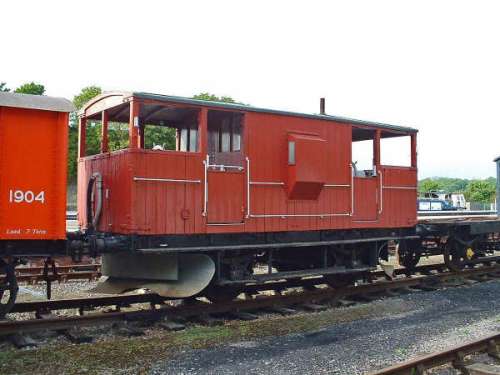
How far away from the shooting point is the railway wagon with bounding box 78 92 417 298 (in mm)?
7895

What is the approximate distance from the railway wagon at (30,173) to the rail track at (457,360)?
14.1 feet

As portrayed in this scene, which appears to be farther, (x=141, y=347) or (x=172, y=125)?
(x=172, y=125)

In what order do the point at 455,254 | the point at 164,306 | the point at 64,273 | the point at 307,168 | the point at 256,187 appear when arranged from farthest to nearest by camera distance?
the point at 455,254 < the point at 64,273 < the point at 307,168 < the point at 164,306 < the point at 256,187

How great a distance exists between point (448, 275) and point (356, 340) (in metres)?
5.94

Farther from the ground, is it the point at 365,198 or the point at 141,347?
the point at 365,198

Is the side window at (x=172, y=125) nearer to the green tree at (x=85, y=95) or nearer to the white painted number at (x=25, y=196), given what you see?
the white painted number at (x=25, y=196)

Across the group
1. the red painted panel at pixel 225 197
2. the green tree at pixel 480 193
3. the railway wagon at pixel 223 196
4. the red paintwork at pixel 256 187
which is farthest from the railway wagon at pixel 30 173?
the green tree at pixel 480 193

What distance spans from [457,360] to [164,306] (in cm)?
484

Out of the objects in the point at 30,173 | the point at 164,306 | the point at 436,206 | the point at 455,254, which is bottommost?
the point at 164,306

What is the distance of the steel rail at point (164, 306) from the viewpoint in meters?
7.23

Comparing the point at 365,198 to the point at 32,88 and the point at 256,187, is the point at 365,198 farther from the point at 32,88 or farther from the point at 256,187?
the point at 32,88

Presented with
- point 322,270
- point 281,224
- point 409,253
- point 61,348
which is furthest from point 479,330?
point 61,348

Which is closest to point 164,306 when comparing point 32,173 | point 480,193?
point 32,173

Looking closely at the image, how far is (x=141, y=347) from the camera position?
6.87 meters
